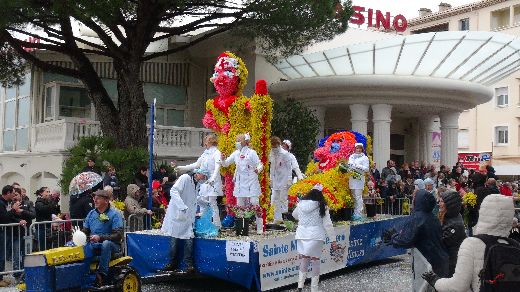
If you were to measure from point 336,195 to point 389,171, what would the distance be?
23.9 feet

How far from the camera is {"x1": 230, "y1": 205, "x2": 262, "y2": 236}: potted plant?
1020 cm

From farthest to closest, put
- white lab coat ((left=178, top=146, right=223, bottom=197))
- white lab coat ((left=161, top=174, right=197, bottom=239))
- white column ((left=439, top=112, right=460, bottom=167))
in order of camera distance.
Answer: white column ((left=439, top=112, right=460, bottom=167)) < white lab coat ((left=178, top=146, right=223, bottom=197)) < white lab coat ((left=161, top=174, right=197, bottom=239))

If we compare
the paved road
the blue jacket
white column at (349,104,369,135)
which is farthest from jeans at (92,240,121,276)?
white column at (349,104,369,135)

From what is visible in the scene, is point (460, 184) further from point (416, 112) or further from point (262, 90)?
point (262, 90)

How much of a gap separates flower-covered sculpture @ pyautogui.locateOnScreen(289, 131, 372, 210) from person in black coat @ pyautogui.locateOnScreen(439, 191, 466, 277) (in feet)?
17.2

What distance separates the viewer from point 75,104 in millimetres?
22312

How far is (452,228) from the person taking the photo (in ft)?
21.6

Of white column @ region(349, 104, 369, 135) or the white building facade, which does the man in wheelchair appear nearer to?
white column @ region(349, 104, 369, 135)

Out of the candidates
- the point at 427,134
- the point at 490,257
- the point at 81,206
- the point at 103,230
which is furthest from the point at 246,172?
the point at 427,134

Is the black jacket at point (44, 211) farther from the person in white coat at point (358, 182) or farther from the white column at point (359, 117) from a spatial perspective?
the white column at point (359, 117)

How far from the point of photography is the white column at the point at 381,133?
2300cm

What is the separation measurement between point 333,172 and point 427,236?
633 centimetres

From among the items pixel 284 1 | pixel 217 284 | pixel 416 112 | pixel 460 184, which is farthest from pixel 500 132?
pixel 217 284

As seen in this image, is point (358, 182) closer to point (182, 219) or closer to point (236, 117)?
point (236, 117)
